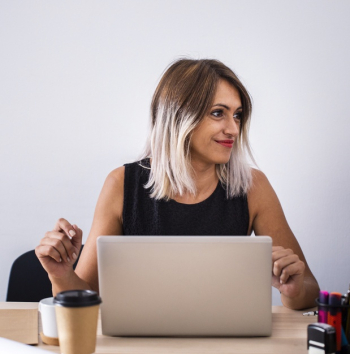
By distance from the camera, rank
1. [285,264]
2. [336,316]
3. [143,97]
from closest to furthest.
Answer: [336,316], [285,264], [143,97]

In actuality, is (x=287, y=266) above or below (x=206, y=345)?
above

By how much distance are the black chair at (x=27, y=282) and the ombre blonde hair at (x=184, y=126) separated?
20.5 inches

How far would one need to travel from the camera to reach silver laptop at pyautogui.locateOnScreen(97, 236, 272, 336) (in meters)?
1.04

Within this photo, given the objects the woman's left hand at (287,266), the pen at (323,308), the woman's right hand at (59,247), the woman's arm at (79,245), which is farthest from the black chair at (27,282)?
the pen at (323,308)

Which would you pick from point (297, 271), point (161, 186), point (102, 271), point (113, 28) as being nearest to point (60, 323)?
point (102, 271)

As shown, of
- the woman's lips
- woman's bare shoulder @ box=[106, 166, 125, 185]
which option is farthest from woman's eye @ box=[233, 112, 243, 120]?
woman's bare shoulder @ box=[106, 166, 125, 185]

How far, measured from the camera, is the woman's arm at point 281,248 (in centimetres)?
123

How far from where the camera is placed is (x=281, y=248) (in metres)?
1.27

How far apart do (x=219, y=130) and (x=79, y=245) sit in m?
0.70

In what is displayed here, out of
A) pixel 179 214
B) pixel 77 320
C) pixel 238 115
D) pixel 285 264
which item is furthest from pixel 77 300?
pixel 238 115

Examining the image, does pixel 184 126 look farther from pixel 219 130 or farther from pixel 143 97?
pixel 143 97

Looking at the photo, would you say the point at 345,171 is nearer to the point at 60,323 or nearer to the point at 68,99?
the point at 68,99

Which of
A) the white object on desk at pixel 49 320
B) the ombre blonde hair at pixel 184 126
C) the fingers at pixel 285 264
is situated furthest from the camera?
the ombre blonde hair at pixel 184 126

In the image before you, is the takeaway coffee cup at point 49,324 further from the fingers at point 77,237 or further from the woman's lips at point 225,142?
the woman's lips at point 225,142
